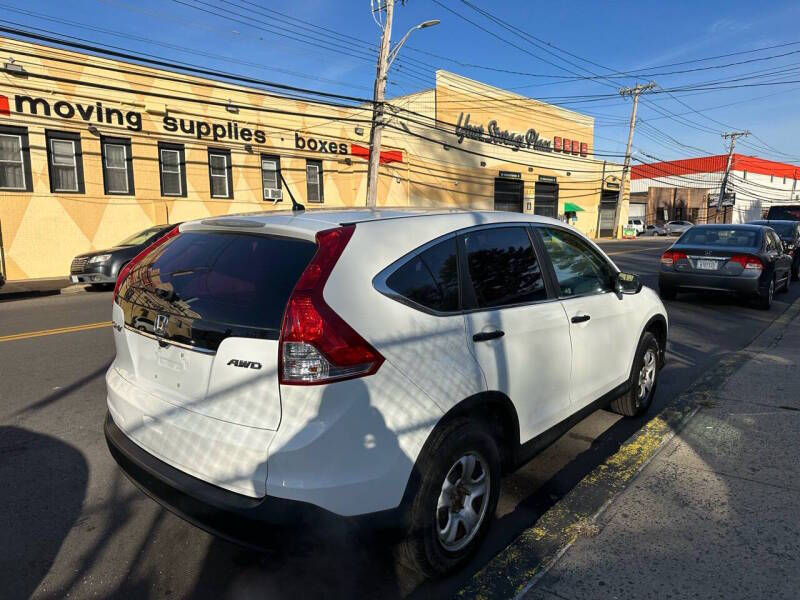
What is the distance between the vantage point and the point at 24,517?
10.0 feet

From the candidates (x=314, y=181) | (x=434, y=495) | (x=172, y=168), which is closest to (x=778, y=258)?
(x=434, y=495)

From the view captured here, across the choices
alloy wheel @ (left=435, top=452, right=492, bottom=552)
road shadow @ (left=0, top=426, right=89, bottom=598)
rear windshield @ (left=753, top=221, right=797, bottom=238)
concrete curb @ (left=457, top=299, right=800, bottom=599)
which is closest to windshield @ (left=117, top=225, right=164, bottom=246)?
road shadow @ (left=0, top=426, right=89, bottom=598)

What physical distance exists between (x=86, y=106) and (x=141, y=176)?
2.50 metres

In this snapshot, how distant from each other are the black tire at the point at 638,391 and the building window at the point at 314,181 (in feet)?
63.5

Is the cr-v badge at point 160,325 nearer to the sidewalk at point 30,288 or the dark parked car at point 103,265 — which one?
the dark parked car at point 103,265

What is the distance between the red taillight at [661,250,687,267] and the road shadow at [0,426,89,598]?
32.8 ft

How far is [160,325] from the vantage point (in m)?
2.50

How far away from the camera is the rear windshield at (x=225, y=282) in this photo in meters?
2.21

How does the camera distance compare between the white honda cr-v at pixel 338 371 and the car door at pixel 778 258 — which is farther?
the car door at pixel 778 258

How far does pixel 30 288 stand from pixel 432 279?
14649mm

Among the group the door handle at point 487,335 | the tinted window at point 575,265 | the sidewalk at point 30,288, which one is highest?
the tinted window at point 575,265

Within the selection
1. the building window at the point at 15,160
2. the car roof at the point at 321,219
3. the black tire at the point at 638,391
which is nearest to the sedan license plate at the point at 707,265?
the black tire at the point at 638,391

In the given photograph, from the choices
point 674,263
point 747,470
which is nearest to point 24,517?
point 747,470

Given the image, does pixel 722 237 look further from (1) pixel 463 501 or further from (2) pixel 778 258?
(1) pixel 463 501
